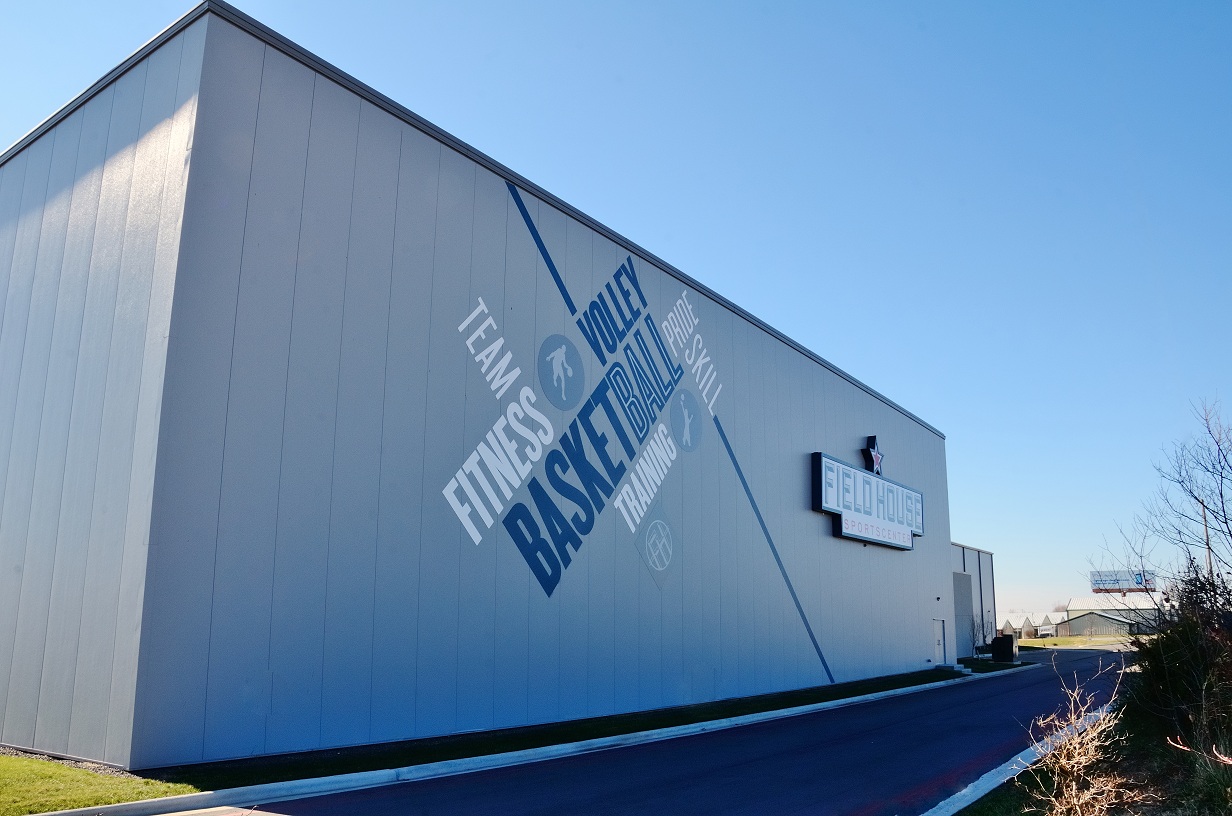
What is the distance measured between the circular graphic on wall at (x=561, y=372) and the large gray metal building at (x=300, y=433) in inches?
3.3

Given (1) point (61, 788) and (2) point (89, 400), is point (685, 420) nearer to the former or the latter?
(2) point (89, 400)

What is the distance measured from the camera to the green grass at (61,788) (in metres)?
9.23

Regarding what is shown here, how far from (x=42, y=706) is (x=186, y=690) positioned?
2710 millimetres

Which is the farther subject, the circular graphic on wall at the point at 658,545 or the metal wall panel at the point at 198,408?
the circular graphic on wall at the point at 658,545

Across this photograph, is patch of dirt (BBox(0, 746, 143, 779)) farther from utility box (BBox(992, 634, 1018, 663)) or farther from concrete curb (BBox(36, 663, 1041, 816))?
utility box (BBox(992, 634, 1018, 663))

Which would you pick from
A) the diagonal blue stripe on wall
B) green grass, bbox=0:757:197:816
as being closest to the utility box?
the diagonal blue stripe on wall

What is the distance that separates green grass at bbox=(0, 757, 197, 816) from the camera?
923cm

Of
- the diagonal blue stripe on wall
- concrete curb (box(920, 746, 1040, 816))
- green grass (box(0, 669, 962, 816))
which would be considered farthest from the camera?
the diagonal blue stripe on wall

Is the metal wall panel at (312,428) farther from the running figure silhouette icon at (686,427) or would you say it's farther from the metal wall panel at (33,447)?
the running figure silhouette icon at (686,427)

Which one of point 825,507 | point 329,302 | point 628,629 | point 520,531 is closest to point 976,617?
point 825,507

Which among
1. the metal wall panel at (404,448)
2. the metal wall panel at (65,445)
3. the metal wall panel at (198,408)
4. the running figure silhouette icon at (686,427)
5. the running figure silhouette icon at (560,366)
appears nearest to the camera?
the metal wall panel at (198,408)

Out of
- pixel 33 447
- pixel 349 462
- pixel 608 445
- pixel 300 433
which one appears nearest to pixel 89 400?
pixel 33 447

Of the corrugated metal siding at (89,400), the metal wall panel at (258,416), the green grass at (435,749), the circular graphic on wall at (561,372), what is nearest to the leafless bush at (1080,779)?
the green grass at (435,749)

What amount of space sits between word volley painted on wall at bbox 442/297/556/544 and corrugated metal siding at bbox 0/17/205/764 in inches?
209
